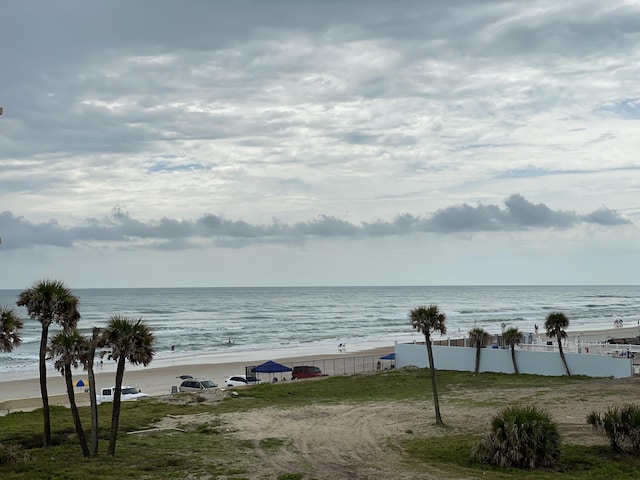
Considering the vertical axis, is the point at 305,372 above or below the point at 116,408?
below

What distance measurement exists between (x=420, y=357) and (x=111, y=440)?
93.6 ft

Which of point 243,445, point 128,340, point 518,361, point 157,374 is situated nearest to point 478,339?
point 518,361

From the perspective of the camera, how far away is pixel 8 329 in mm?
22016

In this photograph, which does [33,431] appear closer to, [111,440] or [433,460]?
[111,440]

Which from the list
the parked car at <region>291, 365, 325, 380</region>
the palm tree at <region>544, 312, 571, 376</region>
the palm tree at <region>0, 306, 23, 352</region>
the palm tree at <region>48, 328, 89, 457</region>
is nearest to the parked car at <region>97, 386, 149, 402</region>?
the parked car at <region>291, 365, 325, 380</region>

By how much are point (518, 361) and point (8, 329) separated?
30.3 m

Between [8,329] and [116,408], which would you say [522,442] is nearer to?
[116,408]

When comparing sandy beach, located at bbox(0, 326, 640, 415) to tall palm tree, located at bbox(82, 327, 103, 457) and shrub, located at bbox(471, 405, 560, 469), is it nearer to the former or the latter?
tall palm tree, located at bbox(82, 327, 103, 457)

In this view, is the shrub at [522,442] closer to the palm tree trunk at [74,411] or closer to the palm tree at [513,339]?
the palm tree trunk at [74,411]

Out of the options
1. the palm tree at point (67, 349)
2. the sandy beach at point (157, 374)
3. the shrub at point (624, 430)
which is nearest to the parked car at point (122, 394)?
the sandy beach at point (157, 374)

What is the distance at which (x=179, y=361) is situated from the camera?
71688mm

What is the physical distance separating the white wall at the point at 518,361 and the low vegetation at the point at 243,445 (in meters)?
2.65

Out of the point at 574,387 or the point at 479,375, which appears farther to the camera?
the point at 479,375

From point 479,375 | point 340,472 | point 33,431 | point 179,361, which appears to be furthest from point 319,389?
point 179,361
